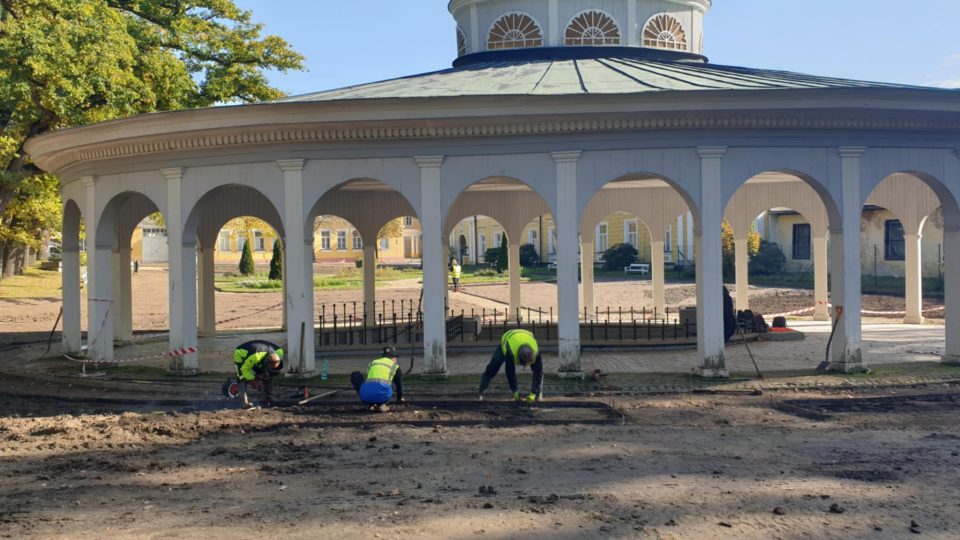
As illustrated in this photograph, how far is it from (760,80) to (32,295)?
31.8 m

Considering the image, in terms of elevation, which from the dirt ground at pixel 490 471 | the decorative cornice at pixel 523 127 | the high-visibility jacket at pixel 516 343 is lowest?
the dirt ground at pixel 490 471

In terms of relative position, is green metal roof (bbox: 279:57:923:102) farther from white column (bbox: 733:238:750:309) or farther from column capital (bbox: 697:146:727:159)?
white column (bbox: 733:238:750:309)

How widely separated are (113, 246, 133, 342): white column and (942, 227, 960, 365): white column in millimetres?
17732

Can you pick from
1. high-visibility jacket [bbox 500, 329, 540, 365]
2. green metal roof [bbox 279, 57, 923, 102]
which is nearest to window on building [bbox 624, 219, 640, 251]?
green metal roof [bbox 279, 57, 923, 102]

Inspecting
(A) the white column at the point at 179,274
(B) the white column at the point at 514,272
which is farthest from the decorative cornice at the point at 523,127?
(B) the white column at the point at 514,272

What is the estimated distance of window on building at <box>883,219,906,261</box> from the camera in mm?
34875

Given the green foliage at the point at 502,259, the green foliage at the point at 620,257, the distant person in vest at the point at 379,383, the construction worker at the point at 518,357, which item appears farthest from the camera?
the green foliage at the point at 502,259

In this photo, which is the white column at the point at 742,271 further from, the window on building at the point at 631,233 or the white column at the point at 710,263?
the window on building at the point at 631,233

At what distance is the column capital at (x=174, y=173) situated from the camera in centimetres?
1459

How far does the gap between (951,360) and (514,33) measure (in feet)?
36.9

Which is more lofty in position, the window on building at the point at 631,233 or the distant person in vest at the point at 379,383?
the window on building at the point at 631,233

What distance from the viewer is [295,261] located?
45.8 feet

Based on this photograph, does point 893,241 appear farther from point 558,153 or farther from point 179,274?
point 179,274

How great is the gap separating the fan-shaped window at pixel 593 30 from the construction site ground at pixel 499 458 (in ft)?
25.6
